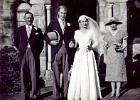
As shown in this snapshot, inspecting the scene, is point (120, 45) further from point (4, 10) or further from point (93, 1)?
point (4, 10)

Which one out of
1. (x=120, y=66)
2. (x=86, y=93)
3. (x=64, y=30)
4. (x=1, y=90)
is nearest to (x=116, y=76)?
(x=120, y=66)

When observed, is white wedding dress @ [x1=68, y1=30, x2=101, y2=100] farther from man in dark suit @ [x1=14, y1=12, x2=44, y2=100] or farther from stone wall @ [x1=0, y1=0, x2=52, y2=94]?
stone wall @ [x1=0, y1=0, x2=52, y2=94]

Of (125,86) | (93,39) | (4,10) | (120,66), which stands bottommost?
(125,86)

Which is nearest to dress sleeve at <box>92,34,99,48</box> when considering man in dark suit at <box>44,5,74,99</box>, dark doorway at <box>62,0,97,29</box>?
man in dark suit at <box>44,5,74,99</box>

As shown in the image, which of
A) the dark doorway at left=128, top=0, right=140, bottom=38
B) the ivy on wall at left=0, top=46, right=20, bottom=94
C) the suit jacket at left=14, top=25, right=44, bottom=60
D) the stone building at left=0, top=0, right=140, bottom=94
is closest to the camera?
the suit jacket at left=14, top=25, right=44, bottom=60

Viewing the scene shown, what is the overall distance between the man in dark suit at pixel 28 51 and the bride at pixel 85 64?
72 cm

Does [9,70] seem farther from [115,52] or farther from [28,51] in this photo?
[115,52]

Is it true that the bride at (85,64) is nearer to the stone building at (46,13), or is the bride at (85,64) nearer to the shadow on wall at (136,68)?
the stone building at (46,13)

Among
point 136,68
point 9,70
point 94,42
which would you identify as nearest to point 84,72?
point 94,42

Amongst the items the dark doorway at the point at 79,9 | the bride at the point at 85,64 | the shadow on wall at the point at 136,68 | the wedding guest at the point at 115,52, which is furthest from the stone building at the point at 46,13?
the bride at the point at 85,64

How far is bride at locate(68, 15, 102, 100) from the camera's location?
7.05m

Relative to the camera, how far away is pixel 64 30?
7.29 m

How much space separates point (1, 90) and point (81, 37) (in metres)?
2.42

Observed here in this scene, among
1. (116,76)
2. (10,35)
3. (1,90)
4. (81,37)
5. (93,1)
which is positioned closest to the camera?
(81,37)
